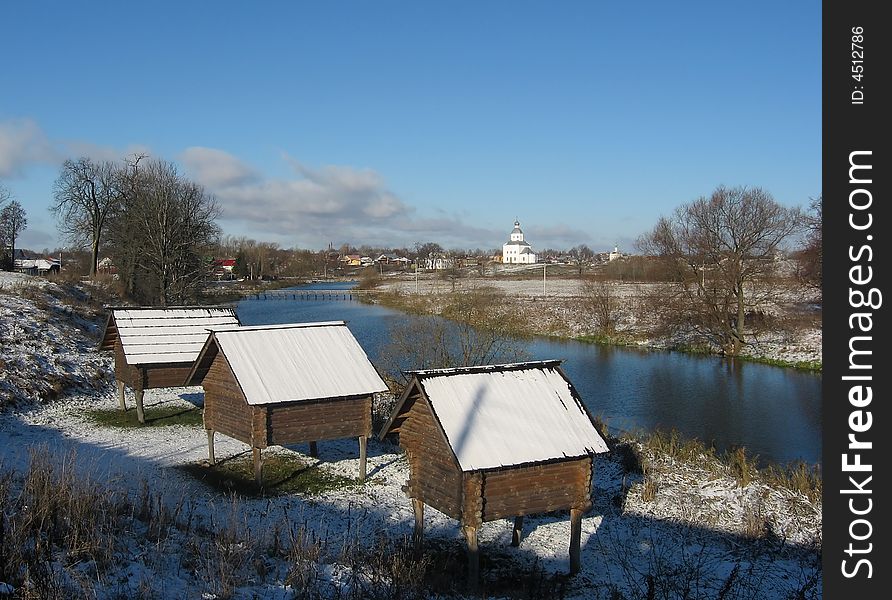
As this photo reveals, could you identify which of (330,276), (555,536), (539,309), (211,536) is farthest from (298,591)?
(330,276)

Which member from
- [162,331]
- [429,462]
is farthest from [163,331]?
[429,462]

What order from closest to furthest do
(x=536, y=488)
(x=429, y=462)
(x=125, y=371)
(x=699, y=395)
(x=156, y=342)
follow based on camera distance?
(x=536, y=488), (x=429, y=462), (x=156, y=342), (x=125, y=371), (x=699, y=395)

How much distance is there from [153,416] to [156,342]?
103 inches

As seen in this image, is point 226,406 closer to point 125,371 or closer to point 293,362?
point 293,362

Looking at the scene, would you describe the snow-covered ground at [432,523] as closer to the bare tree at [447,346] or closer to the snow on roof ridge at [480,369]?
the snow on roof ridge at [480,369]

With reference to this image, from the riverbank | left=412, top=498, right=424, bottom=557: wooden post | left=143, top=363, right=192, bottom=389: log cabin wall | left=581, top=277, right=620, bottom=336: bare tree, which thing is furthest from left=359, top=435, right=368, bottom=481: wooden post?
left=581, top=277, right=620, bottom=336: bare tree

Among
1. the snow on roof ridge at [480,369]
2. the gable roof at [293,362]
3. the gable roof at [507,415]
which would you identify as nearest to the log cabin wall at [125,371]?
the gable roof at [293,362]

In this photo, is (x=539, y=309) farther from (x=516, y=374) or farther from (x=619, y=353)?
(x=516, y=374)

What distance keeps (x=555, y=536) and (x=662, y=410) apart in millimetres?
15091

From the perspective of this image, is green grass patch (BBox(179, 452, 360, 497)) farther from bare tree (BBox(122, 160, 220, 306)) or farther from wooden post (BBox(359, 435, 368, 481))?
bare tree (BBox(122, 160, 220, 306))

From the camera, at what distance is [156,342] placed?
25344mm

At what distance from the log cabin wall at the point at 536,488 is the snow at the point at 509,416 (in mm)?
335

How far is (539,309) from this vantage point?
2445 inches

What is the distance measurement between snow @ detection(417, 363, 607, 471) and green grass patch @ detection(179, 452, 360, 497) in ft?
20.5
